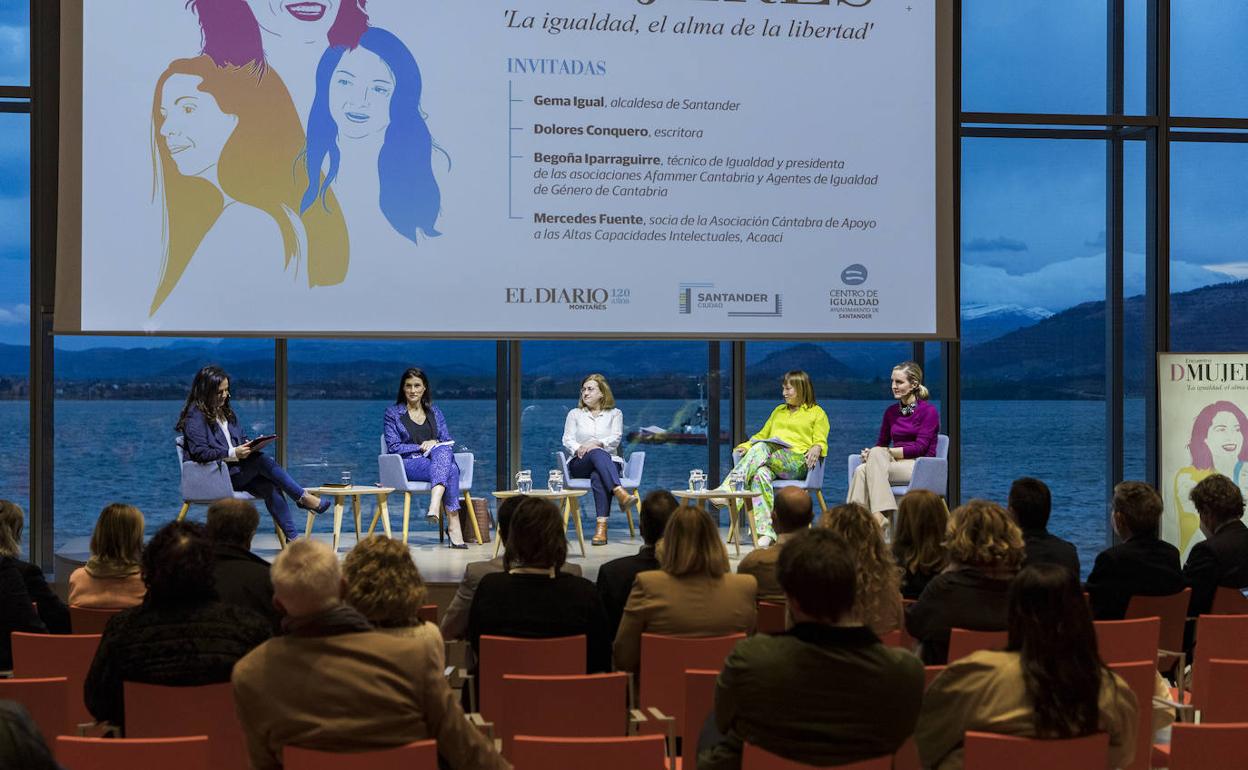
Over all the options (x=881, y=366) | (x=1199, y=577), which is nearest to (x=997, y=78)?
(x=881, y=366)

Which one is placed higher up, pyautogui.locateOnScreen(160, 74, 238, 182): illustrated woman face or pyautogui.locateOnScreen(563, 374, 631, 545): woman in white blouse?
pyautogui.locateOnScreen(160, 74, 238, 182): illustrated woman face

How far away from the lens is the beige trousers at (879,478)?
7.61m

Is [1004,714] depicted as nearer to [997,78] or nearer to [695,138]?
[695,138]

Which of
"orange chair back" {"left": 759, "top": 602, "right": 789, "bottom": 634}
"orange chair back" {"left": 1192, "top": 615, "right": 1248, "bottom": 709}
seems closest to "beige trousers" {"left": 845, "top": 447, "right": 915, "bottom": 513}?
"orange chair back" {"left": 759, "top": 602, "right": 789, "bottom": 634}

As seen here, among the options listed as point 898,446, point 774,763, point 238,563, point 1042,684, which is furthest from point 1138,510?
point 898,446

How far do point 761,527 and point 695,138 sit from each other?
244 cm

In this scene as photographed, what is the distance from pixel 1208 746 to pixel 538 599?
1.75 metres

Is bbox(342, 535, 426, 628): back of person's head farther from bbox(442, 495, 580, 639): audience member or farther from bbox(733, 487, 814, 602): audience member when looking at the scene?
bbox(733, 487, 814, 602): audience member

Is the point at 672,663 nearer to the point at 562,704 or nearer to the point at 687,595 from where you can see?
the point at 687,595

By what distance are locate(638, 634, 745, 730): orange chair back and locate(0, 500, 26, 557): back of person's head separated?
2175 millimetres

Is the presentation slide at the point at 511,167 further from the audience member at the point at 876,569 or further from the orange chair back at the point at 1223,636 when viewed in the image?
the orange chair back at the point at 1223,636

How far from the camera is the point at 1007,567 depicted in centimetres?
345

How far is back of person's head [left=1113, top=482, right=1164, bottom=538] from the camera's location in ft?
14.5

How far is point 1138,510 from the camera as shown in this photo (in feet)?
14.5
